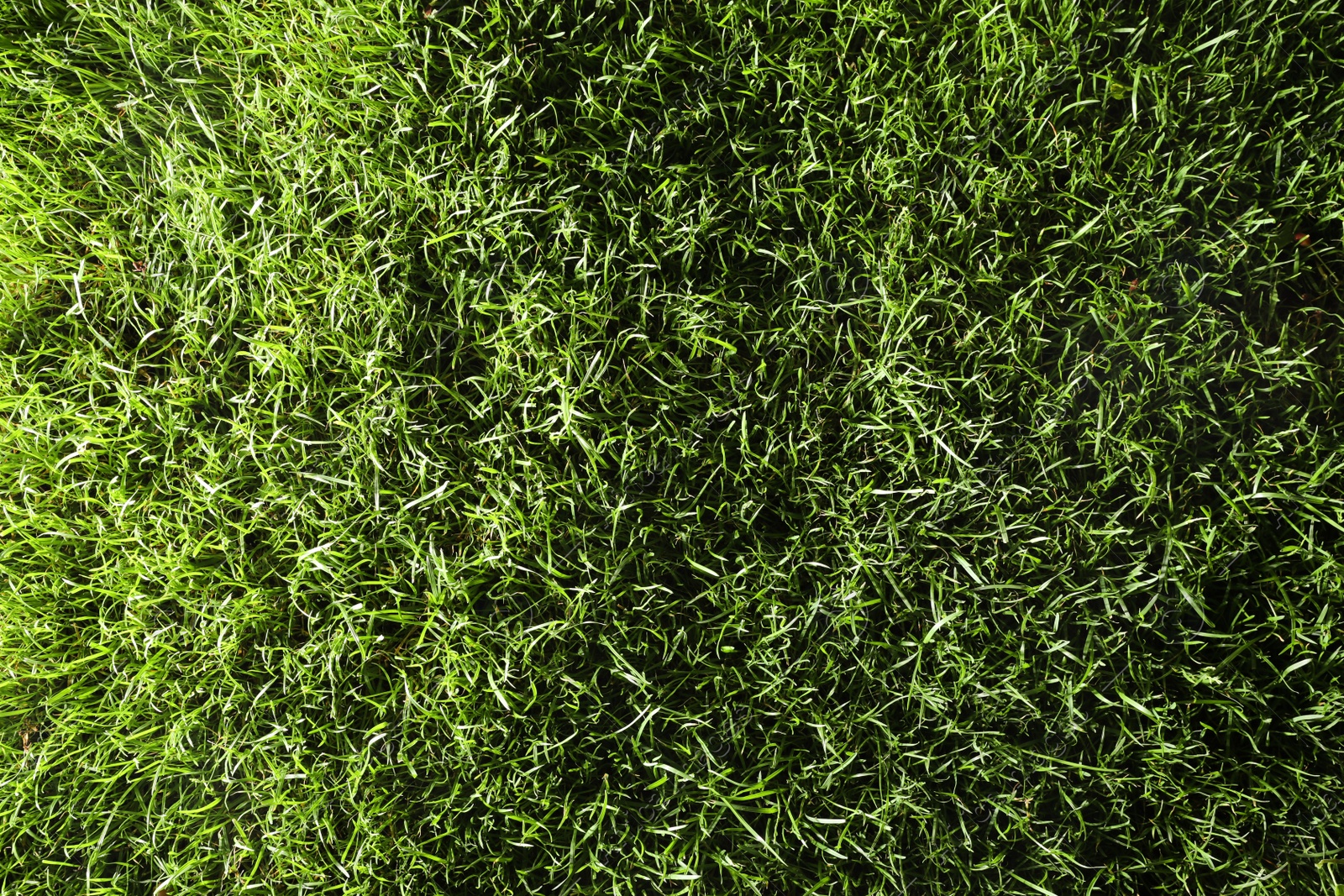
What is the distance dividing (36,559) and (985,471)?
7.34 ft

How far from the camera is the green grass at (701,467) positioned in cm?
168

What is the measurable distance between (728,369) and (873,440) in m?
0.37

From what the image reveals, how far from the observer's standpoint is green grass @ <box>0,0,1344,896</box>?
1685 millimetres

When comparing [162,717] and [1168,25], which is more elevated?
[1168,25]

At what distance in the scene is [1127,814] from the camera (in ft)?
5.48

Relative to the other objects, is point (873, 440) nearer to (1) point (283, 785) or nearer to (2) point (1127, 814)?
(2) point (1127, 814)

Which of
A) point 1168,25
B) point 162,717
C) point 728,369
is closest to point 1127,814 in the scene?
point 728,369

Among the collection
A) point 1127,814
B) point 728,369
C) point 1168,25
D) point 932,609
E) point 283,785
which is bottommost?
point 283,785

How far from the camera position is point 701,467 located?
1788 millimetres

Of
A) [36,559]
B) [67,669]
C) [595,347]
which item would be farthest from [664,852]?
[36,559]

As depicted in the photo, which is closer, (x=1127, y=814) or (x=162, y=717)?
(x=1127, y=814)

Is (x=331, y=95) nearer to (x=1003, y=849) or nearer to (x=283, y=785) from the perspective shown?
(x=283, y=785)

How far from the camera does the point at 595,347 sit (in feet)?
5.94

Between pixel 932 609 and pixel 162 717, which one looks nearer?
pixel 932 609
